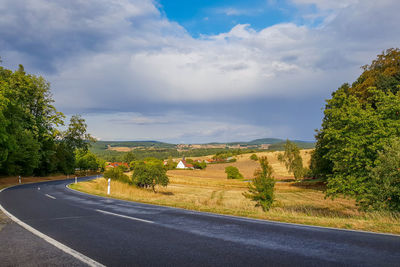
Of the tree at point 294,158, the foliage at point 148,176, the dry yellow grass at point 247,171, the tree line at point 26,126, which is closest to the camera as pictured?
the tree line at point 26,126

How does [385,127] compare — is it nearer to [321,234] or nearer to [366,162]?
[366,162]

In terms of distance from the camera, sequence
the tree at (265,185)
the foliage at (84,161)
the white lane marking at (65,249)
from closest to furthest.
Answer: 1. the white lane marking at (65,249)
2. the tree at (265,185)
3. the foliage at (84,161)

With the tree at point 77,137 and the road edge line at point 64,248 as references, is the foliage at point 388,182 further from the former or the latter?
the tree at point 77,137

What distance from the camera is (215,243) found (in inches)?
225

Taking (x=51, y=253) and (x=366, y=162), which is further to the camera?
(x=366, y=162)

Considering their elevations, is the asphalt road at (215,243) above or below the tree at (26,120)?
below

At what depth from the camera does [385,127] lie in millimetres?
18656

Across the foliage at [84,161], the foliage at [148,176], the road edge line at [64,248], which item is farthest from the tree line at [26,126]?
the foliage at [84,161]

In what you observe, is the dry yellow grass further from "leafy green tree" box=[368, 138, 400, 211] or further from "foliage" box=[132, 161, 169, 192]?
"leafy green tree" box=[368, 138, 400, 211]

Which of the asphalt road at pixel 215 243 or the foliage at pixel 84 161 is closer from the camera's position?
the asphalt road at pixel 215 243

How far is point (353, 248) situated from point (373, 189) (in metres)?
11.5

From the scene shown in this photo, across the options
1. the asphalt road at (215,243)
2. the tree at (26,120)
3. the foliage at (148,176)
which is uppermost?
the tree at (26,120)

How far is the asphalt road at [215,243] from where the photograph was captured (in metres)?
4.53

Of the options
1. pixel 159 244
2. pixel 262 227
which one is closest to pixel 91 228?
pixel 159 244
